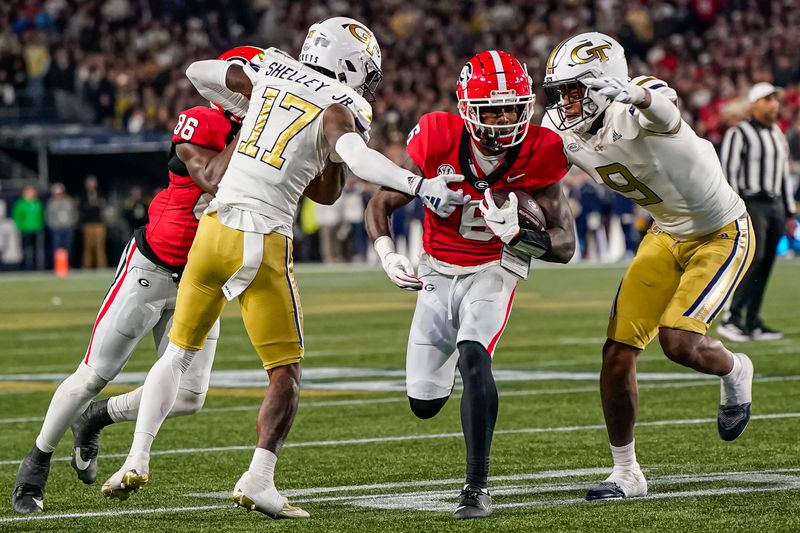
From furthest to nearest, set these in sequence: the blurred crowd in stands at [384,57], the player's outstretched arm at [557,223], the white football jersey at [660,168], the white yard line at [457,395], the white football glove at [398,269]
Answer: the blurred crowd in stands at [384,57], the white yard line at [457,395], the white football jersey at [660,168], the player's outstretched arm at [557,223], the white football glove at [398,269]

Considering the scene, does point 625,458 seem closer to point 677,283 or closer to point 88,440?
point 677,283

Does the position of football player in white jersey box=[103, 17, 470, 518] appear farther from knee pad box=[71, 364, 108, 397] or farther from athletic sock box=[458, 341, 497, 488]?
athletic sock box=[458, 341, 497, 488]

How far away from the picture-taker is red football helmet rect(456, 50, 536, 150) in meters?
5.45

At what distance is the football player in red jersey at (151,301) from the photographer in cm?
562

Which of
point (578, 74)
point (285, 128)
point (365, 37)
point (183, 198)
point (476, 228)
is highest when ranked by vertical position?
point (365, 37)

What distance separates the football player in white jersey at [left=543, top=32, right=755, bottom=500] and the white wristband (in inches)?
35.4

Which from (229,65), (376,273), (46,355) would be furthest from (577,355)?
(376,273)

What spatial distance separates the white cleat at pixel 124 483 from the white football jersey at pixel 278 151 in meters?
0.90

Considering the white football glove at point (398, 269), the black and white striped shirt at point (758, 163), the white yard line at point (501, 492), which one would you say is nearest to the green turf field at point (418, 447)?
the white yard line at point (501, 492)

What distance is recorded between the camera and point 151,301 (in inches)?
230

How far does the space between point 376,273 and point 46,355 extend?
1086 centimetres

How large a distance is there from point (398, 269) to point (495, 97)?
2.41 feet

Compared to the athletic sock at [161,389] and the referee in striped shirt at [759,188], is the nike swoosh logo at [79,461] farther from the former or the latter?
the referee in striped shirt at [759,188]

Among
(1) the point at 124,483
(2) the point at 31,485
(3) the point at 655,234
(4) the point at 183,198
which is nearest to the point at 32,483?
(2) the point at 31,485
